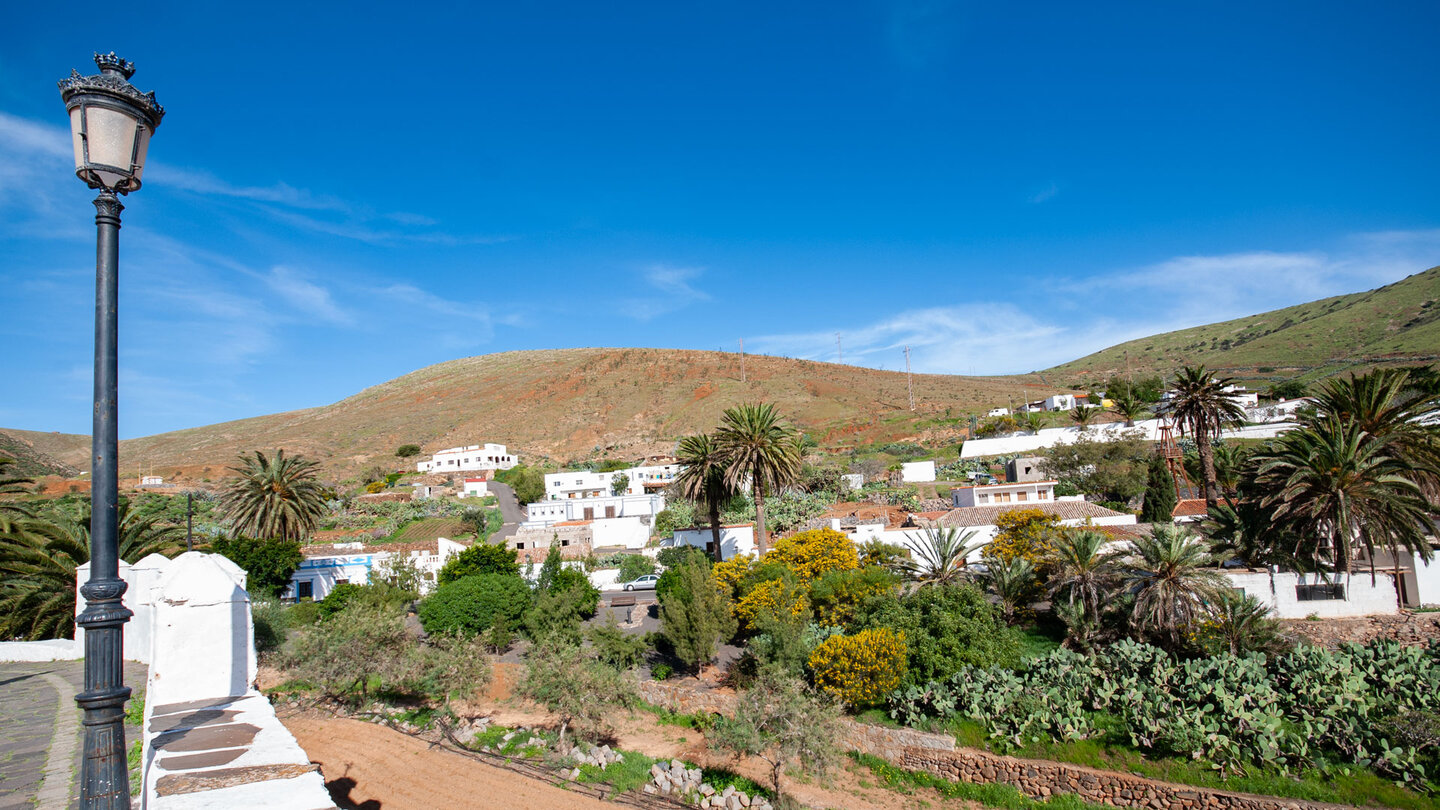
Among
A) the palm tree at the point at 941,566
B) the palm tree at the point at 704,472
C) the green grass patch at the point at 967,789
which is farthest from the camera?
the palm tree at the point at 704,472

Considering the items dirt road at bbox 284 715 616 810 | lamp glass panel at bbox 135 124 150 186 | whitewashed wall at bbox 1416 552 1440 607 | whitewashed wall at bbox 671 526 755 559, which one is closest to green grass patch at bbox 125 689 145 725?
dirt road at bbox 284 715 616 810

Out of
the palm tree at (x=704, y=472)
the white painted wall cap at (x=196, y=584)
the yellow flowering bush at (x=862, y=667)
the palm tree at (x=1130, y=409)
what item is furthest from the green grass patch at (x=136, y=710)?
the palm tree at (x=1130, y=409)

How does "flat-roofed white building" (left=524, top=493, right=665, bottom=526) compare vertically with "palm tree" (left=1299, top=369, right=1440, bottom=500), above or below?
below

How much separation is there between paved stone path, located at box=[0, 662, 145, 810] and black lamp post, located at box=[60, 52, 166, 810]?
500cm

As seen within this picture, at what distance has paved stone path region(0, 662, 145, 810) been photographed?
7238 mm

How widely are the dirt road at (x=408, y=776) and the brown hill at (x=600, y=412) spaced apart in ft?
190

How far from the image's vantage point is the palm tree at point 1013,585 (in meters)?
23.3

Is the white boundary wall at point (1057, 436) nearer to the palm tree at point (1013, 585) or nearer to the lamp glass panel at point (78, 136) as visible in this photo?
the palm tree at point (1013, 585)

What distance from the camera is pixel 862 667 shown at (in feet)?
64.5

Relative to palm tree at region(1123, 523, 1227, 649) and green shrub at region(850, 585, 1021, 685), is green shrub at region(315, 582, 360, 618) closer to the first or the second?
green shrub at region(850, 585, 1021, 685)

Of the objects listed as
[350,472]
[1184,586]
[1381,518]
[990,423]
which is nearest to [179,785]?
[1184,586]

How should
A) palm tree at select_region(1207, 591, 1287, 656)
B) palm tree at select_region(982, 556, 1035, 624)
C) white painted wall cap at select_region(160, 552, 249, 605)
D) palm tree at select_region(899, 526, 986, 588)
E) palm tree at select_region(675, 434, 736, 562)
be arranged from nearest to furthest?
white painted wall cap at select_region(160, 552, 249, 605), palm tree at select_region(1207, 591, 1287, 656), palm tree at select_region(982, 556, 1035, 624), palm tree at select_region(899, 526, 986, 588), palm tree at select_region(675, 434, 736, 562)

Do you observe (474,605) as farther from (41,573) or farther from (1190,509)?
(1190,509)

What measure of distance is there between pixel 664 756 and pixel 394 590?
1692 cm
